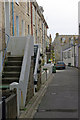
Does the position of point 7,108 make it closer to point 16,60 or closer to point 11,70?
point 11,70

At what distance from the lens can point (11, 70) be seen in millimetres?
9203

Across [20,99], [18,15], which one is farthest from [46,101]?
[18,15]

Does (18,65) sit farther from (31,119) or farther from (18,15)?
(18,15)

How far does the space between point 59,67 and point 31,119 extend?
29.8 metres

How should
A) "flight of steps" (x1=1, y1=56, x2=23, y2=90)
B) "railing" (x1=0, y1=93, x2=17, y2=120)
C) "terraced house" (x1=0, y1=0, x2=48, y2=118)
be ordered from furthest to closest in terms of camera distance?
"flight of steps" (x1=1, y1=56, x2=23, y2=90) → "terraced house" (x1=0, y1=0, x2=48, y2=118) → "railing" (x1=0, y1=93, x2=17, y2=120)

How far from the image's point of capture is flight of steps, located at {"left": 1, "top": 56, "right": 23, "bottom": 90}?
8523 mm

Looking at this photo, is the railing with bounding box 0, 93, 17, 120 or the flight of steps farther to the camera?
the flight of steps

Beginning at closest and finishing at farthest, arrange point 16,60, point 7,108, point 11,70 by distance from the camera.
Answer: point 7,108, point 11,70, point 16,60

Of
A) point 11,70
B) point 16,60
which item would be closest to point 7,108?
point 11,70

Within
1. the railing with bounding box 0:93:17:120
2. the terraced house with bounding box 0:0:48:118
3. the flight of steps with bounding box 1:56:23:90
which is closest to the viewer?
the railing with bounding box 0:93:17:120

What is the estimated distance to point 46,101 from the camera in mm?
9609

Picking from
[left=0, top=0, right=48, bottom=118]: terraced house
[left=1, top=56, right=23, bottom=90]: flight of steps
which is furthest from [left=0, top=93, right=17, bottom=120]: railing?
[left=1, top=56, right=23, bottom=90]: flight of steps

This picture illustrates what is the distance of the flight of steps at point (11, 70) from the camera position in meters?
8.52

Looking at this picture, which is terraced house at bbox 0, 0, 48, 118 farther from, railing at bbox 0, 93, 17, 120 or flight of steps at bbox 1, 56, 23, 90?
railing at bbox 0, 93, 17, 120
